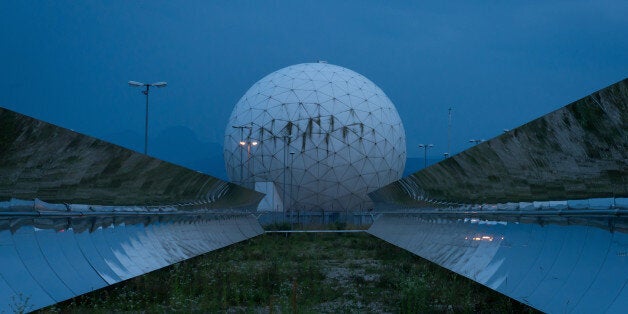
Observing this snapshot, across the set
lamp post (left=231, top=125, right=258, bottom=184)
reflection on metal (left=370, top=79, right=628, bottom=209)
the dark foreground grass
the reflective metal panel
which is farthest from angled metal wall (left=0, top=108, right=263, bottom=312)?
lamp post (left=231, top=125, right=258, bottom=184)

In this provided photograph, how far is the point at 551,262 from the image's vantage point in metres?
7.16

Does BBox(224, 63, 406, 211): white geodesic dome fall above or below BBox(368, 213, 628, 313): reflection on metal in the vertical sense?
above

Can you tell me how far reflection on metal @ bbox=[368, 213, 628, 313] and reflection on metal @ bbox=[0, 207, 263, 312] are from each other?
15.1ft

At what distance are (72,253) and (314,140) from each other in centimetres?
4224

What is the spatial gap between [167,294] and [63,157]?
7.11ft

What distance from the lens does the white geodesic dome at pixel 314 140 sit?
50375 millimetres

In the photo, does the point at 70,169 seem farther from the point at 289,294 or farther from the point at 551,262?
the point at 551,262

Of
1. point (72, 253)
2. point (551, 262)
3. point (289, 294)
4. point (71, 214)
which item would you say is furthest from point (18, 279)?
point (551, 262)

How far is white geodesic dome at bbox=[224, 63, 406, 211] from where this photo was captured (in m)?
50.4

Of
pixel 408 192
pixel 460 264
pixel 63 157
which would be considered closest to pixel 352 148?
pixel 408 192

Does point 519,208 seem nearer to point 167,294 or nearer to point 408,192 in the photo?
point 167,294

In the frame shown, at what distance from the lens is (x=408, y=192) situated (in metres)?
21.3

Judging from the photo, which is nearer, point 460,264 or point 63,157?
point 63,157

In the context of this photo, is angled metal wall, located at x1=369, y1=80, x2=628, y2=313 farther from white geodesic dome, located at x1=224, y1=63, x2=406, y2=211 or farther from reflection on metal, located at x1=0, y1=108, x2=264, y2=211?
white geodesic dome, located at x1=224, y1=63, x2=406, y2=211
